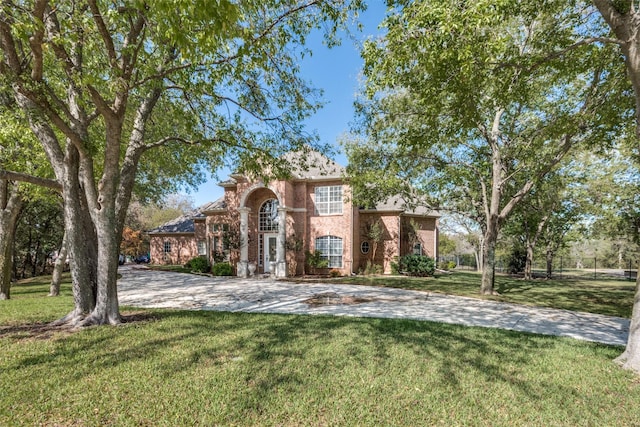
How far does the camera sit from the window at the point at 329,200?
17.9 m

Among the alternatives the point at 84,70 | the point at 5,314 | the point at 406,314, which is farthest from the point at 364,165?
the point at 5,314

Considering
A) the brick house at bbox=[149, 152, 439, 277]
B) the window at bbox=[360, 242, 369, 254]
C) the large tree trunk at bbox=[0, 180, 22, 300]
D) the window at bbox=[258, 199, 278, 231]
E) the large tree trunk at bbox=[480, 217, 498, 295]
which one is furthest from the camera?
the window at bbox=[360, 242, 369, 254]

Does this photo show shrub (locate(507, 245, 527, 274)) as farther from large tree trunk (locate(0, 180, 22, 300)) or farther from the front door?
large tree trunk (locate(0, 180, 22, 300))

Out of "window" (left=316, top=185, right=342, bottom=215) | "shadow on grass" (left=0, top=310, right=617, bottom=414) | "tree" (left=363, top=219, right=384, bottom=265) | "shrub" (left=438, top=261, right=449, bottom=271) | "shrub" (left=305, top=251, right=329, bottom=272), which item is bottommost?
"shrub" (left=438, top=261, right=449, bottom=271)

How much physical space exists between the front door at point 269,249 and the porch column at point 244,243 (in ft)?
4.70

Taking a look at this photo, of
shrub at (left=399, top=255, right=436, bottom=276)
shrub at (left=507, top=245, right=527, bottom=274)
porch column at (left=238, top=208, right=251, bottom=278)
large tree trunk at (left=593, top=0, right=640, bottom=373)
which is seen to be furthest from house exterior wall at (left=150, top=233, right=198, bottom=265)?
shrub at (left=507, top=245, right=527, bottom=274)

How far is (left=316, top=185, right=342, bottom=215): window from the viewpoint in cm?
1791

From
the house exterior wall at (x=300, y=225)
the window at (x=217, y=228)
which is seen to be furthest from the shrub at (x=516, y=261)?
the window at (x=217, y=228)

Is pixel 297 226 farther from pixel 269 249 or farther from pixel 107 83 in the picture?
pixel 107 83

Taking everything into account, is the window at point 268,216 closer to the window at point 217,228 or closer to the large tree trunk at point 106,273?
the window at point 217,228

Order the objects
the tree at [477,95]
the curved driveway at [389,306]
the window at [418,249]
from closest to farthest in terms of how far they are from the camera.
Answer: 1. the tree at [477,95]
2. the curved driveway at [389,306]
3. the window at [418,249]

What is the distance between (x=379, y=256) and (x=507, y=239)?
577 inches

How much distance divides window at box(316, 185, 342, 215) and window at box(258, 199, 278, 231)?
2.79 metres

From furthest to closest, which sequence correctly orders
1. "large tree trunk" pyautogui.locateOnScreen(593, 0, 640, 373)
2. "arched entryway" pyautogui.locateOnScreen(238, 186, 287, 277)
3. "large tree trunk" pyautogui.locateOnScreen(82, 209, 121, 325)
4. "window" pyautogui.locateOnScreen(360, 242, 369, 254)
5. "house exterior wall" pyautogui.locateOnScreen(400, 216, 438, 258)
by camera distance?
"house exterior wall" pyautogui.locateOnScreen(400, 216, 438, 258) → "window" pyautogui.locateOnScreen(360, 242, 369, 254) → "arched entryway" pyautogui.locateOnScreen(238, 186, 287, 277) → "large tree trunk" pyautogui.locateOnScreen(82, 209, 121, 325) → "large tree trunk" pyautogui.locateOnScreen(593, 0, 640, 373)
